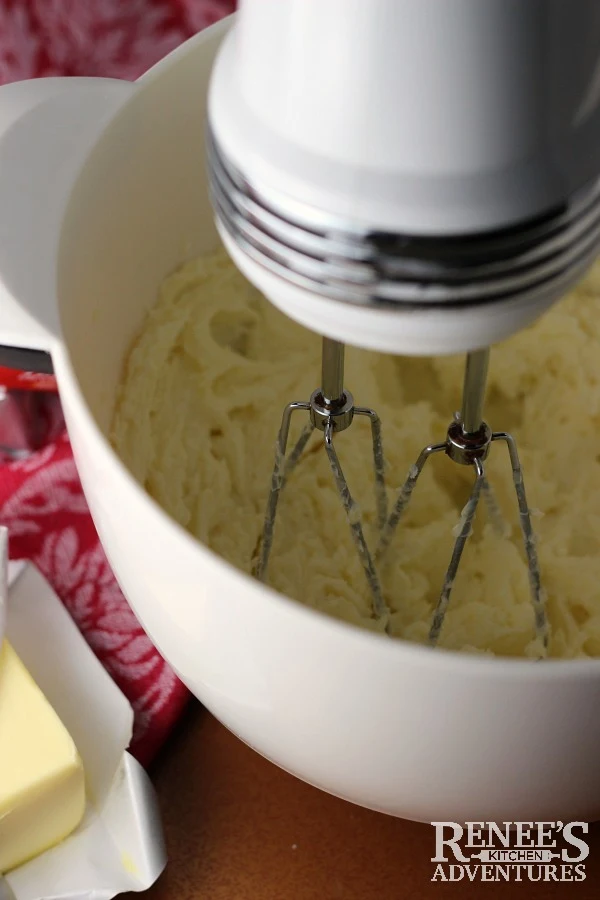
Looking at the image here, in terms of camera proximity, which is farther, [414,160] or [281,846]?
[281,846]

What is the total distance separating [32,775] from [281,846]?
0.38 ft

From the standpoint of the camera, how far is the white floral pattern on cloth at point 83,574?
48 cm

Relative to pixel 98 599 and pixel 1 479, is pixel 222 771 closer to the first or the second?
pixel 98 599

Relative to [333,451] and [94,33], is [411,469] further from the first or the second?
[94,33]

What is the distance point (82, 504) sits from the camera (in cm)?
56

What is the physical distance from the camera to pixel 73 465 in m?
0.57

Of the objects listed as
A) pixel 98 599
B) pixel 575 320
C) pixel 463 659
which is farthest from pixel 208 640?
pixel 575 320

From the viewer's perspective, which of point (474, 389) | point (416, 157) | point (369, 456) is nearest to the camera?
point (416, 157)

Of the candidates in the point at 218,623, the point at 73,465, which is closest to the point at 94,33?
the point at 73,465

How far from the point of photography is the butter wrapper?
421mm

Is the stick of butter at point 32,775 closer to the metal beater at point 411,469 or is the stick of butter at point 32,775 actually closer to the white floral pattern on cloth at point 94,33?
the metal beater at point 411,469

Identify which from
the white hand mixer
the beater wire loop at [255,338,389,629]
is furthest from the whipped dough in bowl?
the white hand mixer

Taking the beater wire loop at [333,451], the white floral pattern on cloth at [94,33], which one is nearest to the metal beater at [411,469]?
the beater wire loop at [333,451]

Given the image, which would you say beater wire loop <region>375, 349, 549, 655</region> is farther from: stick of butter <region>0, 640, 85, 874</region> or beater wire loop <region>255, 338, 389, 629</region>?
stick of butter <region>0, 640, 85, 874</region>
